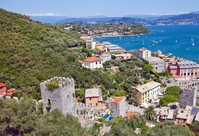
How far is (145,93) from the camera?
1309 inches

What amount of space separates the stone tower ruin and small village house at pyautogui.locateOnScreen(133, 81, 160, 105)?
20574 mm

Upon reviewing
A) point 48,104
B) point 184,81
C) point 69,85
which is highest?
point 69,85

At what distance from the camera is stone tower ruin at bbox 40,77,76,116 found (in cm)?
1337

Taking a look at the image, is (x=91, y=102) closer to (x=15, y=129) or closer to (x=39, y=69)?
(x=39, y=69)

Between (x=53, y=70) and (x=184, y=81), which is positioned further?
(x=184, y=81)

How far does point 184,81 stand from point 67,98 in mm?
34550

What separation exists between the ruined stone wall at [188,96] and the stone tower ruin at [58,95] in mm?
16309

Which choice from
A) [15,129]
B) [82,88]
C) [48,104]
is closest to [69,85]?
[48,104]

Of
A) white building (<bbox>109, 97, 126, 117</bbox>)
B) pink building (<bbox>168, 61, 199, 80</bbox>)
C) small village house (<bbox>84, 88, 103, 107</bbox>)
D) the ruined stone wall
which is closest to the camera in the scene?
white building (<bbox>109, 97, 126, 117</bbox>)

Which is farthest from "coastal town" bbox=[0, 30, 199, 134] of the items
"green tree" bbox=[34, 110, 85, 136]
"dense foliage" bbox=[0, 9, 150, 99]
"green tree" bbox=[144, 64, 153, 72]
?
"dense foliage" bbox=[0, 9, 150, 99]

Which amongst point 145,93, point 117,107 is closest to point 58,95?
point 117,107

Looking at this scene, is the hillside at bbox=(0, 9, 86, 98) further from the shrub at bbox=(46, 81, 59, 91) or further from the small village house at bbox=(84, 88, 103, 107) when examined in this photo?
the shrub at bbox=(46, 81, 59, 91)

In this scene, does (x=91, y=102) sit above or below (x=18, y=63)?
below

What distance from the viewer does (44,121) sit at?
40.2 ft
